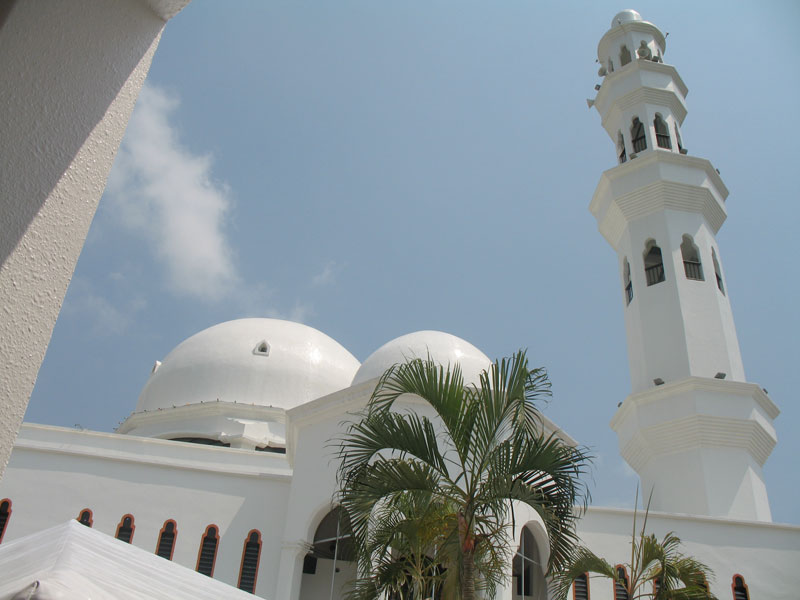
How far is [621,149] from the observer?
22562mm

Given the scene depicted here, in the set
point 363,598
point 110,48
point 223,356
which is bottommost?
point 363,598

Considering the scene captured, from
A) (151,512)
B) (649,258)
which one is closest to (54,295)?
(151,512)

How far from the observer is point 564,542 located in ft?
22.6

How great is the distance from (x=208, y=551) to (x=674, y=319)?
12.1m

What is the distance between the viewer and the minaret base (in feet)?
52.1

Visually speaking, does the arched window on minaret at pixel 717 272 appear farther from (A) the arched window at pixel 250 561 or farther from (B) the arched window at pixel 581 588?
(A) the arched window at pixel 250 561

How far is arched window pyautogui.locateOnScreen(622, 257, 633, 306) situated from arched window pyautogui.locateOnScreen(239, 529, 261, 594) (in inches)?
446

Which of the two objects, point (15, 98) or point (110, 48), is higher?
point (110, 48)

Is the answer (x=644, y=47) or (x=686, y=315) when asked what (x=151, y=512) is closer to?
(x=686, y=315)

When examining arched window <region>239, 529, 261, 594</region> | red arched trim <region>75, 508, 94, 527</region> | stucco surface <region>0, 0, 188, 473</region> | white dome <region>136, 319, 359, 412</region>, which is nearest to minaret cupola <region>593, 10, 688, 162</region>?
white dome <region>136, 319, 359, 412</region>

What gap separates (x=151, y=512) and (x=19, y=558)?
10075 mm

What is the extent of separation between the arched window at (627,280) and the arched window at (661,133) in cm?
395

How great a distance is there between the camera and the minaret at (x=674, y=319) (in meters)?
16.3

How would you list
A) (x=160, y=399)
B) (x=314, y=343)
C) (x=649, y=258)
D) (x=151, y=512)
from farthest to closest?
(x=314, y=343) → (x=160, y=399) → (x=649, y=258) → (x=151, y=512)
